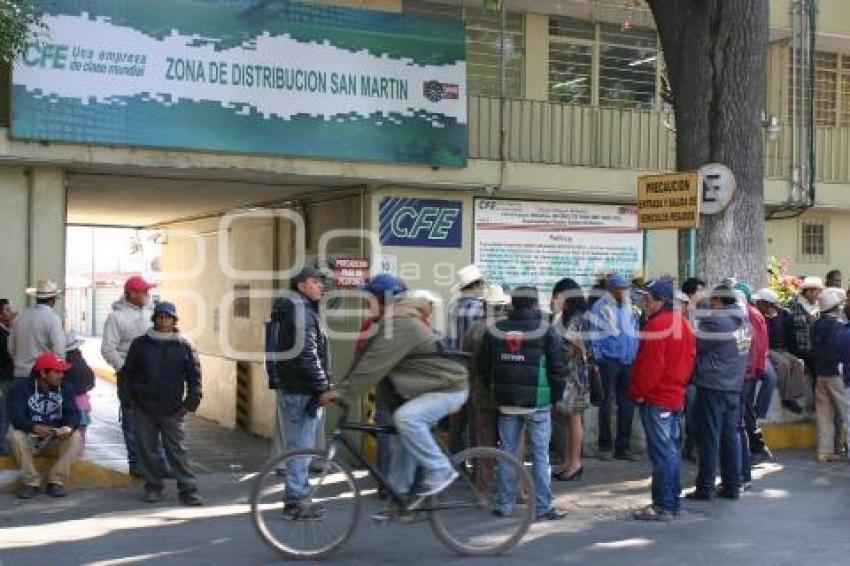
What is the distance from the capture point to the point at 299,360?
7.80 meters

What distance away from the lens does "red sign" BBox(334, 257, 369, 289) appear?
41.1 feet

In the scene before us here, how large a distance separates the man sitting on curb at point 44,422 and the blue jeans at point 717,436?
16.8 ft

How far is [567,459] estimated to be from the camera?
9953 millimetres

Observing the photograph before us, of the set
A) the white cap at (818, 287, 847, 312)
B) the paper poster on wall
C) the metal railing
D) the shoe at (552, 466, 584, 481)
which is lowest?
the shoe at (552, 466, 584, 481)

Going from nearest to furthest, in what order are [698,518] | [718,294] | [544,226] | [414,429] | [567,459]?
1. [414,429]
2. [698,518]
3. [718,294]
4. [567,459]
5. [544,226]

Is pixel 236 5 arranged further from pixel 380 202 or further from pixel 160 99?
pixel 380 202

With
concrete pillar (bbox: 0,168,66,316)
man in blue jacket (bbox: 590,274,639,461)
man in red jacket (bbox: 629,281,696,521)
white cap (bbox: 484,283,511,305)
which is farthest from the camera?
concrete pillar (bbox: 0,168,66,316)

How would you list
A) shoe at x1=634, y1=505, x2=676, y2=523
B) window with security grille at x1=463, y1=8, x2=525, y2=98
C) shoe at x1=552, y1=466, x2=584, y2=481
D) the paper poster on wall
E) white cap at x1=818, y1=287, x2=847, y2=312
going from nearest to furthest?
shoe at x1=634, y1=505, x2=676, y2=523 → shoe at x1=552, y1=466, x2=584, y2=481 → white cap at x1=818, y1=287, x2=847, y2=312 → the paper poster on wall → window with security grille at x1=463, y1=8, x2=525, y2=98

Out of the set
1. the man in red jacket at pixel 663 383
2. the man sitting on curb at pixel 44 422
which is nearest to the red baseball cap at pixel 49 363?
the man sitting on curb at pixel 44 422

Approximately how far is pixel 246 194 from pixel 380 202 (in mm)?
2260

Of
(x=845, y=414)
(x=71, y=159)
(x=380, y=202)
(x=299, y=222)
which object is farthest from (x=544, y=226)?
(x=71, y=159)

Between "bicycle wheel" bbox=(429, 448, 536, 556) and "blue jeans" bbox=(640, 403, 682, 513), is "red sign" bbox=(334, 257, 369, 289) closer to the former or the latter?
"blue jeans" bbox=(640, 403, 682, 513)

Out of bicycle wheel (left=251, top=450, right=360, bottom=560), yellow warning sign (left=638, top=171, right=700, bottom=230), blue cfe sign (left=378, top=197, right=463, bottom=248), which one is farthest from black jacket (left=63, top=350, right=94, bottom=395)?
yellow warning sign (left=638, top=171, right=700, bottom=230)

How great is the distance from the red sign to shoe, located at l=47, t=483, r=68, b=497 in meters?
4.35
